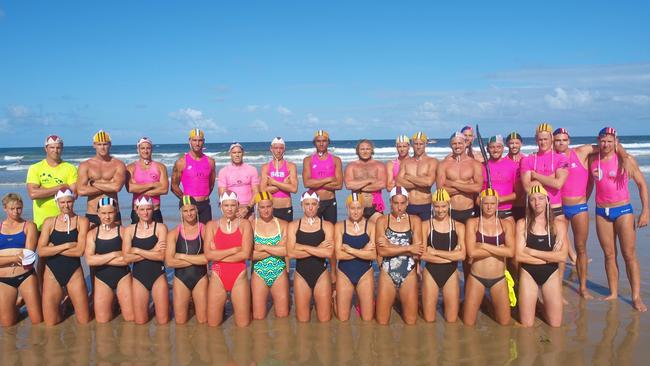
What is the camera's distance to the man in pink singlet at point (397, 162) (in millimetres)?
7742

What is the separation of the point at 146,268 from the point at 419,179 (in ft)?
13.4

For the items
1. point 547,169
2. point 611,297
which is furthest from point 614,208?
point 611,297

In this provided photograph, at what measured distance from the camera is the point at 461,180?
7.21 meters

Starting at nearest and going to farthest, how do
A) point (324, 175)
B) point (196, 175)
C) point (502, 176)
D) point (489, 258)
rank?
point (489, 258) → point (502, 176) → point (196, 175) → point (324, 175)

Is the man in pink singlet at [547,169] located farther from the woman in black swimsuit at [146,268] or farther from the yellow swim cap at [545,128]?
the woman in black swimsuit at [146,268]

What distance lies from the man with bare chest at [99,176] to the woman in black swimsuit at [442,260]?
4508 millimetres

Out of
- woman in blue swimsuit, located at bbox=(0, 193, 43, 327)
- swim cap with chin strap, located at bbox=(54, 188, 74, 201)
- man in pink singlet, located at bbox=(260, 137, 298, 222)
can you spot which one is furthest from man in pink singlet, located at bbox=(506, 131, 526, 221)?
woman in blue swimsuit, located at bbox=(0, 193, 43, 327)

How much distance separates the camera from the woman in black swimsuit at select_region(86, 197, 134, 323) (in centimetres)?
594

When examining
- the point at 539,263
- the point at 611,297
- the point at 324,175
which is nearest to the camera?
the point at 539,263

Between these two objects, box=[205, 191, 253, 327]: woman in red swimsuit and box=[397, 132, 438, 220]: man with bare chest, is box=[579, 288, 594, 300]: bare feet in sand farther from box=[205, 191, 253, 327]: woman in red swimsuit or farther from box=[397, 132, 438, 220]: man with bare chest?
box=[205, 191, 253, 327]: woman in red swimsuit

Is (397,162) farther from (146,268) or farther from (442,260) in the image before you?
(146,268)

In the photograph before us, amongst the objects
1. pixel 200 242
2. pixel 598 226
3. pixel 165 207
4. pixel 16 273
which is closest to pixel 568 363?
pixel 598 226

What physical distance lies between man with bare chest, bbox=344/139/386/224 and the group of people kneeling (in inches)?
58.2

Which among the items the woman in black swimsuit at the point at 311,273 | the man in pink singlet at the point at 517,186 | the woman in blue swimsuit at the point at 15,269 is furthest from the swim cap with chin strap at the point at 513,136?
the woman in blue swimsuit at the point at 15,269
